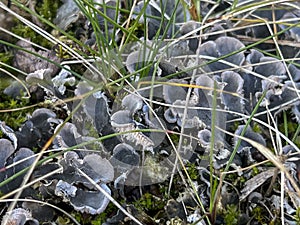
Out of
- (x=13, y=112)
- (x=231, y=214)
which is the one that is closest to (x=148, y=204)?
(x=231, y=214)

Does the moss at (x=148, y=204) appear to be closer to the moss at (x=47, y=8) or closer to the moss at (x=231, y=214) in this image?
the moss at (x=231, y=214)

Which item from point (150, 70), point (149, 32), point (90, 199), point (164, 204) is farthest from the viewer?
point (149, 32)

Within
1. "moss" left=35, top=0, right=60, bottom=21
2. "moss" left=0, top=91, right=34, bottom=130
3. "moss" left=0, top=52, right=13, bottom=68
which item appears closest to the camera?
"moss" left=0, top=91, right=34, bottom=130

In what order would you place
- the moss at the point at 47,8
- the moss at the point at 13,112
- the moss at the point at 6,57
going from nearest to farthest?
the moss at the point at 13,112
the moss at the point at 6,57
the moss at the point at 47,8

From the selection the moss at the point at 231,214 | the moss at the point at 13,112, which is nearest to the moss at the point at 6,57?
the moss at the point at 13,112

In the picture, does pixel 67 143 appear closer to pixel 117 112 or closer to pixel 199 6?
pixel 117 112

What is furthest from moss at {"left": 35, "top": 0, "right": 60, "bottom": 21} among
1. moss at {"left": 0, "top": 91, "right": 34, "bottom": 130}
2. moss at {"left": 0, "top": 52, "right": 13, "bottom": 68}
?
moss at {"left": 0, "top": 91, "right": 34, "bottom": 130}

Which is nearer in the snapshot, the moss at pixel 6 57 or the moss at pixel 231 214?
the moss at pixel 231 214

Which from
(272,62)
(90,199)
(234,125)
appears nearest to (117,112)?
(90,199)

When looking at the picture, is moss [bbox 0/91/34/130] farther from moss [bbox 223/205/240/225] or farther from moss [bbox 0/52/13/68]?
moss [bbox 223/205/240/225]

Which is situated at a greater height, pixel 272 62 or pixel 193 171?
pixel 272 62

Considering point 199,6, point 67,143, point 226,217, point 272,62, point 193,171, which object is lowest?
point 226,217
